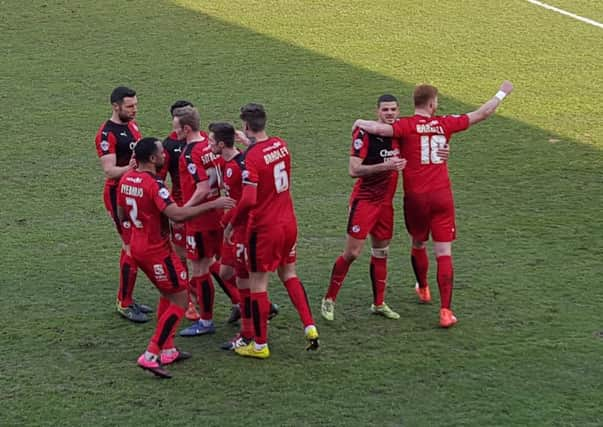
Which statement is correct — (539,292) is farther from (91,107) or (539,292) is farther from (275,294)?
(91,107)

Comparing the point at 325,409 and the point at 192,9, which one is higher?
the point at 192,9

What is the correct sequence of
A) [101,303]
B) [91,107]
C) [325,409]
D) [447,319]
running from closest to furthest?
[325,409] < [447,319] < [101,303] < [91,107]

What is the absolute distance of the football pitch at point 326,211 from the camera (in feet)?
23.5

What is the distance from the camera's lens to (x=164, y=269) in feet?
24.4

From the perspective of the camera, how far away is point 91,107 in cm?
1406

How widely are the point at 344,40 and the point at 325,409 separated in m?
10.7

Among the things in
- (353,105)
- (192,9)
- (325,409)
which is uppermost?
(192,9)

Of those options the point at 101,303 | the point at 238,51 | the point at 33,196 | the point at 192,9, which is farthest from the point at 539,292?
the point at 192,9

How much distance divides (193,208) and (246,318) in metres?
1.04

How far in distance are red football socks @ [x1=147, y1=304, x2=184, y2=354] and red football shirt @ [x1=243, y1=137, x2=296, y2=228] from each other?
2.79 feet

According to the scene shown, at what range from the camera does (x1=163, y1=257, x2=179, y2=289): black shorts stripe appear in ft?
24.4

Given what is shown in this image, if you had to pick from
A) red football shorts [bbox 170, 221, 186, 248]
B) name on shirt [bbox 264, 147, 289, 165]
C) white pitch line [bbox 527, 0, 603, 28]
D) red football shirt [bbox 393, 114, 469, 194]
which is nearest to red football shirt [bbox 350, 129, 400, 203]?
red football shirt [bbox 393, 114, 469, 194]

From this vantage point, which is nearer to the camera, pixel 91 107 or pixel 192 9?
pixel 91 107

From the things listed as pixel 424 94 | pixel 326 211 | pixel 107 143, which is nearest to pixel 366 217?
pixel 424 94
